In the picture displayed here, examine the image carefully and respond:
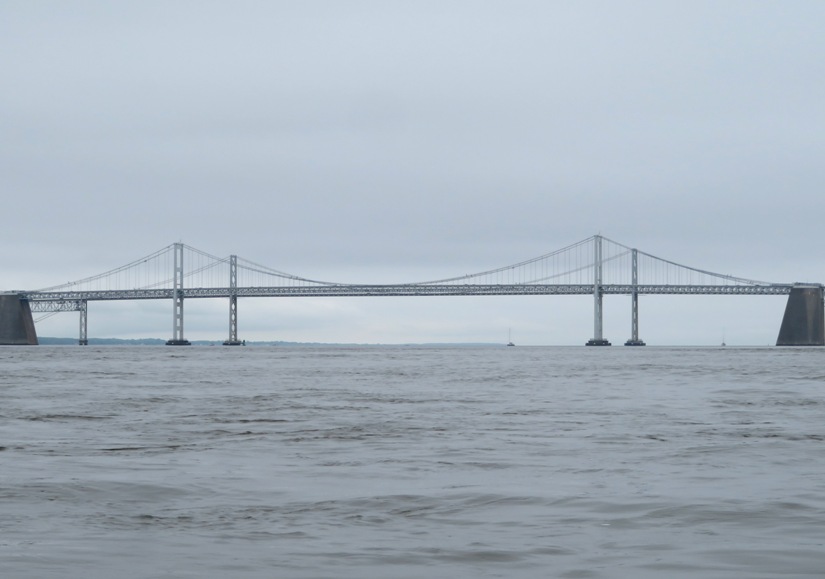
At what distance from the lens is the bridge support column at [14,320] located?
297ft

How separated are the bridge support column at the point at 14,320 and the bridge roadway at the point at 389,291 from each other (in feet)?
4.53

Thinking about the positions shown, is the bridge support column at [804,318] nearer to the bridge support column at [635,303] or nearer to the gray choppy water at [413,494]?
the bridge support column at [635,303]

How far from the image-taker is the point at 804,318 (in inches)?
3575

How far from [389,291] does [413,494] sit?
79.6 metres

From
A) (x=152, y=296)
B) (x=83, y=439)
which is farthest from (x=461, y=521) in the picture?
(x=152, y=296)

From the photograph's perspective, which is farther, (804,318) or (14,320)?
(14,320)

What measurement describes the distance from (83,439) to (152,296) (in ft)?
262

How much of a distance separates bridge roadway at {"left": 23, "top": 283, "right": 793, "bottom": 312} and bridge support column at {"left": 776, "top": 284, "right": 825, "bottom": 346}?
1.35 m

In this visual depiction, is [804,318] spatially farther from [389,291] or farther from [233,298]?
[233,298]

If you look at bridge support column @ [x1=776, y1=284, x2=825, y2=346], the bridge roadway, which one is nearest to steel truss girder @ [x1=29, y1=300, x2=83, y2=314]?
the bridge roadway

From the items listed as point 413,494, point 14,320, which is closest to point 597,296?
point 14,320

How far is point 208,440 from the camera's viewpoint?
1089 centimetres

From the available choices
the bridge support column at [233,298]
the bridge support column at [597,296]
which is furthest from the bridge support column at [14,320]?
the bridge support column at [597,296]

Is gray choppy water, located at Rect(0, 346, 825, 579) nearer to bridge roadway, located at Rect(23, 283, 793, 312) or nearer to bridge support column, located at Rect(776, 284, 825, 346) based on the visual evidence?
bridge roadway, located at Rect(23, 283, 793, 312)
